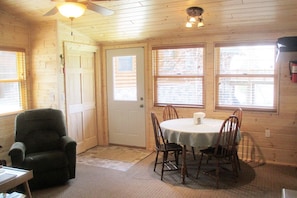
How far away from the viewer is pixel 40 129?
4.01m

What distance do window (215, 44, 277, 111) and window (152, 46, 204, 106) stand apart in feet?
1.07

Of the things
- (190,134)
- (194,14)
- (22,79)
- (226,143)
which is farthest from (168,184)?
(22,79)

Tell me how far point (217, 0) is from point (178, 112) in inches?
83.8

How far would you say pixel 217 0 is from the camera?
11.1 feet

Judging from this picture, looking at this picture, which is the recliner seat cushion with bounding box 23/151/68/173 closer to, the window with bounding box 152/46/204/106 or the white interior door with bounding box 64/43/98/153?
→ the white interior door with bounding box 64/43/98/153

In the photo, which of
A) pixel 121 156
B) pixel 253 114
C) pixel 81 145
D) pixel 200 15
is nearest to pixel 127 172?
pixel 121 156

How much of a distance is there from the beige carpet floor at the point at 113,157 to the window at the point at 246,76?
1.65 metres

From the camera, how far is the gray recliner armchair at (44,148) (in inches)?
136

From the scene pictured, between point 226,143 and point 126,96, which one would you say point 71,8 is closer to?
point 226,143

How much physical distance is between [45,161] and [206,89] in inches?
106

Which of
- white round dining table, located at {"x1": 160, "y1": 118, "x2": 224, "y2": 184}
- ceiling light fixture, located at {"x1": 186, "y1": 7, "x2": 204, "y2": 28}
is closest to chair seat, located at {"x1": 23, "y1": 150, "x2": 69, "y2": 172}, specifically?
white round dining table, located at {"x1": 160, "y1": 118, "x2": 224, "y2": 184}

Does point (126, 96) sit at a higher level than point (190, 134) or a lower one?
higher

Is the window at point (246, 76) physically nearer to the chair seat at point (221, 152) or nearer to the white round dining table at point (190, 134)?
the white round dining table at point (190, 134)

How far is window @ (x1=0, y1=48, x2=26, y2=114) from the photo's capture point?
4305 millimetres
